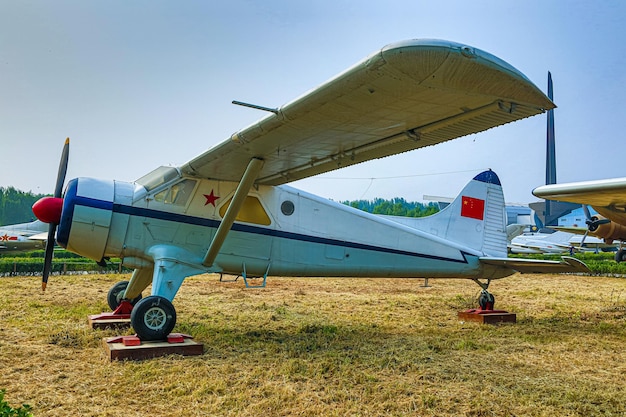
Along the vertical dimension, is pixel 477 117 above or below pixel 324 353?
above

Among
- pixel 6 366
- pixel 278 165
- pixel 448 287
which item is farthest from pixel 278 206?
pixel 448 287

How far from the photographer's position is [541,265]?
843 cm

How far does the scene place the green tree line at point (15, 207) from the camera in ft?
298

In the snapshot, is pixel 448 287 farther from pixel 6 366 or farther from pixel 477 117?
pixel 6 366

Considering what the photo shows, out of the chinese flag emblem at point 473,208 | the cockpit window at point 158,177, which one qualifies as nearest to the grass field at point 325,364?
the chinese flag emblem at point 473,208

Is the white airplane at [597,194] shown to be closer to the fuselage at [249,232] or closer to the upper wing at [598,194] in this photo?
the upper wing at [598,194]

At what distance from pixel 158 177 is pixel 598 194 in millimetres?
7127

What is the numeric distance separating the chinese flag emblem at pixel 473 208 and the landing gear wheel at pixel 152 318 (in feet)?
20.9

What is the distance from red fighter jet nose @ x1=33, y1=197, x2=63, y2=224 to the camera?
21.0 feet

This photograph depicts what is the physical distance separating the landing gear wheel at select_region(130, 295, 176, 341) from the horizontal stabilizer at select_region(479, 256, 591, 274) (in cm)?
616

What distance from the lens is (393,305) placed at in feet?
35.2

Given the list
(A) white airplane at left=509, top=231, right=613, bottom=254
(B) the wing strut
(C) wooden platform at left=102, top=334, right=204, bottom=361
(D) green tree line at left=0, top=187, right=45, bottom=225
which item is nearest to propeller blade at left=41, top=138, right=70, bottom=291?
(C) wooden platform at left=102, top=334, right=204, bottom=361

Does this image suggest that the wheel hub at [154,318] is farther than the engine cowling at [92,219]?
No

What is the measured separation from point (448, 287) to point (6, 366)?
1322cm
